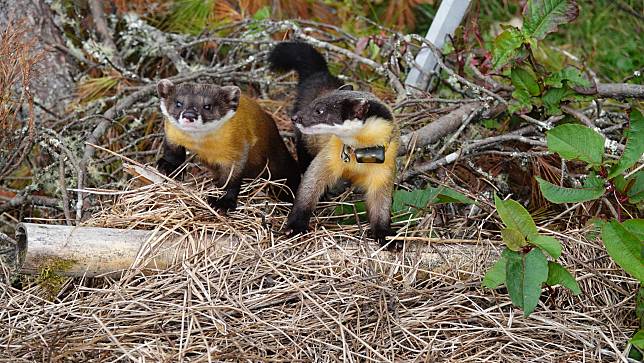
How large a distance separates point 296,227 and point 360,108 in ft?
2.12

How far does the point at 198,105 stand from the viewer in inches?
156

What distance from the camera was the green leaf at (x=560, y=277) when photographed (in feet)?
10.3

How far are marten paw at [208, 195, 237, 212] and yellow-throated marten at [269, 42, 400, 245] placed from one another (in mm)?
349

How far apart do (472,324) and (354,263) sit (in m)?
0.59

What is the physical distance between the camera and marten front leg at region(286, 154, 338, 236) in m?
3.72

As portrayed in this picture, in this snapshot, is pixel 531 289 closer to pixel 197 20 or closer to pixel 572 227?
pixel 572 227

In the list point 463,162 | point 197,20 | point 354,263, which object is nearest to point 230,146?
point 354,263

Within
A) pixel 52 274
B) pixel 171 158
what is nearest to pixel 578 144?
pixel 171 158

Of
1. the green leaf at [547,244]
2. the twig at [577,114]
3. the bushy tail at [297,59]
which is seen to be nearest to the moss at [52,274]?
the bushy tail at [297,59]

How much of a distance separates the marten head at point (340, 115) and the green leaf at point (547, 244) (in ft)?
3.09

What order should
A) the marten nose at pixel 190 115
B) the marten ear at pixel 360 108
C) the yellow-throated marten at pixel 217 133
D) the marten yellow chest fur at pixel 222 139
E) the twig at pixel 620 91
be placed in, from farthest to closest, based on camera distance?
the twig at pixel 620 91 → the marten yellow chest fur at pixel 222 139 → the yellow-throated marten at pixel 217 133 → the marten nose at pixel 190 115 → the marten ear at pixel 360 108

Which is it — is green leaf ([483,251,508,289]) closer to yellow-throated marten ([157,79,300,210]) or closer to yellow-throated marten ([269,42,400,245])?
yellow-throated marten ([269,42,400,245])

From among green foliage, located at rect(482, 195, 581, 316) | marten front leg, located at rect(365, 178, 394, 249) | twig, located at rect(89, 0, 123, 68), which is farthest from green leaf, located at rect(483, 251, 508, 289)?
twig, located at rect(89, 0, 123, 68)

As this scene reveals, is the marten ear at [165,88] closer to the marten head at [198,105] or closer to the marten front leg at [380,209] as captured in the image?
the marten head at [198,105]
